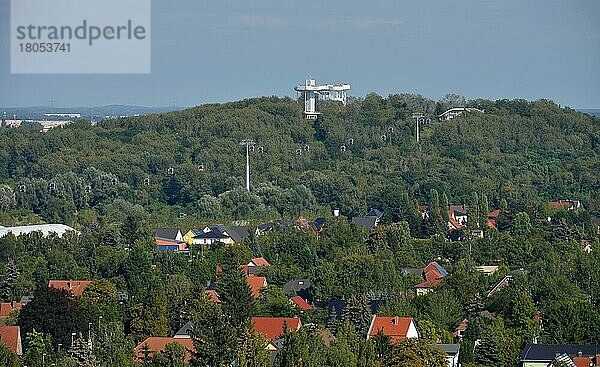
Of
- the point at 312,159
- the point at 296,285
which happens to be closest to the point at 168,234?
the point at 296,285

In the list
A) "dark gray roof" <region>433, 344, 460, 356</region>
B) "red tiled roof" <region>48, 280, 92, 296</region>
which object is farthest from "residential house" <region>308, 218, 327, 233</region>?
"dark gray roof" <region>433, 344, 460, 356</region>

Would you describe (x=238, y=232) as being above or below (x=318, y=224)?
below

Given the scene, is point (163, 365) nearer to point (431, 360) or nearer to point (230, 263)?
point (431, 360)

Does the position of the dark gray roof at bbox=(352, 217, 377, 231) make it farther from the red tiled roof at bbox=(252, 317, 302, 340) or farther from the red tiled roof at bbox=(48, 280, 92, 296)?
the red tiled roof at bbox=(252, 317, 302, 340)

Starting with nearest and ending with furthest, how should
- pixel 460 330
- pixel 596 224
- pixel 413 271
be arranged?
pixel 460 330
pixel 413 271
pixel 596 224

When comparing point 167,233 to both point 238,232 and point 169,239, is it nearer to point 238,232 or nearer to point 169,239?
point 169,239

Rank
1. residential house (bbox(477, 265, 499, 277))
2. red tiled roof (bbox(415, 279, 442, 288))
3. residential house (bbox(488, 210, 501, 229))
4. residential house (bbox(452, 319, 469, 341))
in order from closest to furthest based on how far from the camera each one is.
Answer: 1. residential house (bbox(452, 319, 469, 341))
2. red tiled roof (bbox(415, 279, 442, 288))
3. residential house (bbox(477, 265, 499, 277))
4. residential house (bbox(488, 210, 501, 229))
